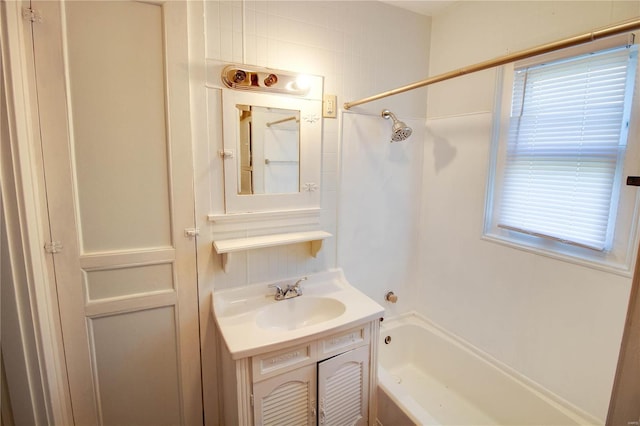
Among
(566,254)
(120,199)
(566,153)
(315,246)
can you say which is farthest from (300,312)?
(566,153)

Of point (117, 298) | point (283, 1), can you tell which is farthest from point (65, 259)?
point (283, 1)

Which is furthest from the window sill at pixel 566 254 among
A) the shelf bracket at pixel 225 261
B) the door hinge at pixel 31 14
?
the door hinge at pixel 31 14

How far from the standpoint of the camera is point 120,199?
1319 millimetres

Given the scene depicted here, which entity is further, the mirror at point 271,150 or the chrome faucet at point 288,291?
the chrome faucet at point 288,291

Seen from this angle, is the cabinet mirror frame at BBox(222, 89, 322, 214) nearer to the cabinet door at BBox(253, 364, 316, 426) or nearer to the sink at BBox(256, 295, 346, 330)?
the sink at BBox(256, 295, 346, 330)

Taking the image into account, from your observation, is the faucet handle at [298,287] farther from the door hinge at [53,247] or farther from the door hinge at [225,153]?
the door hinge at [53,247]

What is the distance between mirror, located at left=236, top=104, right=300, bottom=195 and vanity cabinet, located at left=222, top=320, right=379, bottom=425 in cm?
80

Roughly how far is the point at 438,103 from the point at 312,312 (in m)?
1.59

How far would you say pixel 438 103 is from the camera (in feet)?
6.77

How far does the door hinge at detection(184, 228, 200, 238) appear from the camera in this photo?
1.44 m

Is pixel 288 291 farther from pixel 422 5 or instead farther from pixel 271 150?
pixel 422 5

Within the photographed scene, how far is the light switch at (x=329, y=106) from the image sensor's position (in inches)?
67.2

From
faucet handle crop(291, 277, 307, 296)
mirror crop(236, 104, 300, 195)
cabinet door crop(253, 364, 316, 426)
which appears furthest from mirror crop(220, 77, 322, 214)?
cabinet door crop(253, 364, 316, 426)

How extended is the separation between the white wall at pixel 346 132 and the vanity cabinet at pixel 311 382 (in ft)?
1.33
